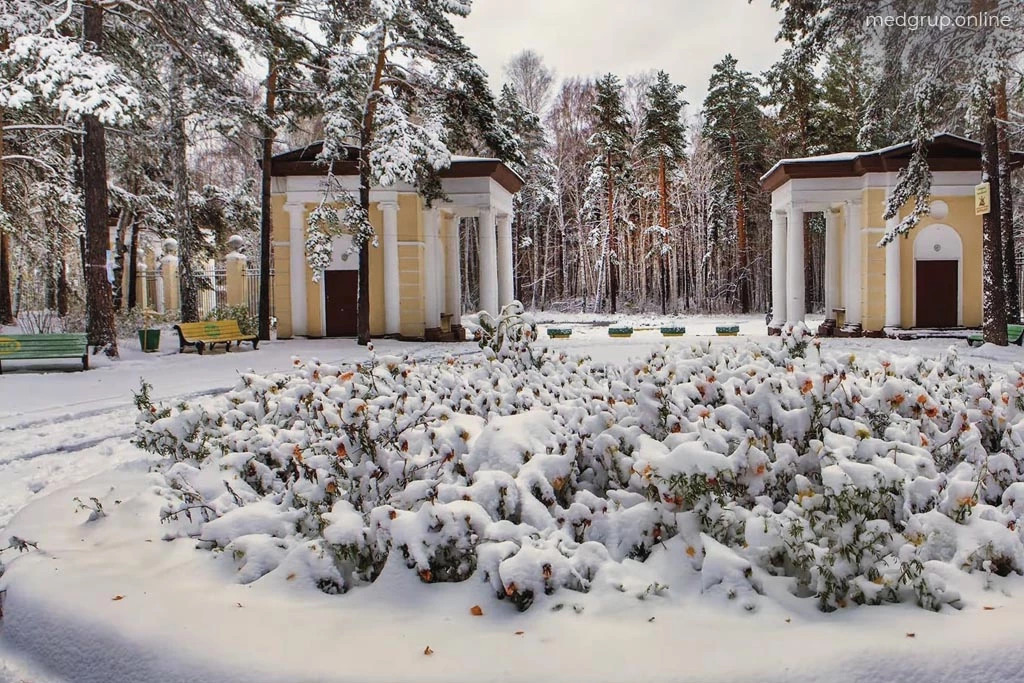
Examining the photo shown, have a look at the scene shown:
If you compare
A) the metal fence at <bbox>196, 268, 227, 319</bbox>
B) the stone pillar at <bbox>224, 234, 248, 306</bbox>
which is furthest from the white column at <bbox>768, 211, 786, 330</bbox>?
the metal fence at <bbox>196, 268, 227, 319</bbox>

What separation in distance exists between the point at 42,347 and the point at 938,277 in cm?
2019

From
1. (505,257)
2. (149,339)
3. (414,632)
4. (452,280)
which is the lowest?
(414,632)

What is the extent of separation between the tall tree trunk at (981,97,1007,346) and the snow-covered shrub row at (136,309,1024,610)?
1248cm

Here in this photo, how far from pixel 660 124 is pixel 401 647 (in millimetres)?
32082

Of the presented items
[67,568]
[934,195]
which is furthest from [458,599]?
[934,195]

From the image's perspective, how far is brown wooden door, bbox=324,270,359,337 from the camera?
2077cm

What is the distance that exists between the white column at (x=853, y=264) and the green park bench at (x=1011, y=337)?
4.02 meters

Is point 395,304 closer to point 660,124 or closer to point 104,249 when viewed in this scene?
point 104,249

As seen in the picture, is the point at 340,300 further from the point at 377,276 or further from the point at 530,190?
the point at 530,190

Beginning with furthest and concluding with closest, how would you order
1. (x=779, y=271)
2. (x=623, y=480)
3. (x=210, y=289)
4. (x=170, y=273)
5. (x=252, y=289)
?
(x=170, y=273) → (x=210, y=289) → (x=252, y=289) → (x=779, y=271) → (x=623, y=480)

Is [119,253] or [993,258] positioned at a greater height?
[119,253]

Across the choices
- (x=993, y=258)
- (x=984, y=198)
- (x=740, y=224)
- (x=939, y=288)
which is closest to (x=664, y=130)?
(x=740, y=224)

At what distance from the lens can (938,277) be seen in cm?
1997

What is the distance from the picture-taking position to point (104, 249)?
574 inches
